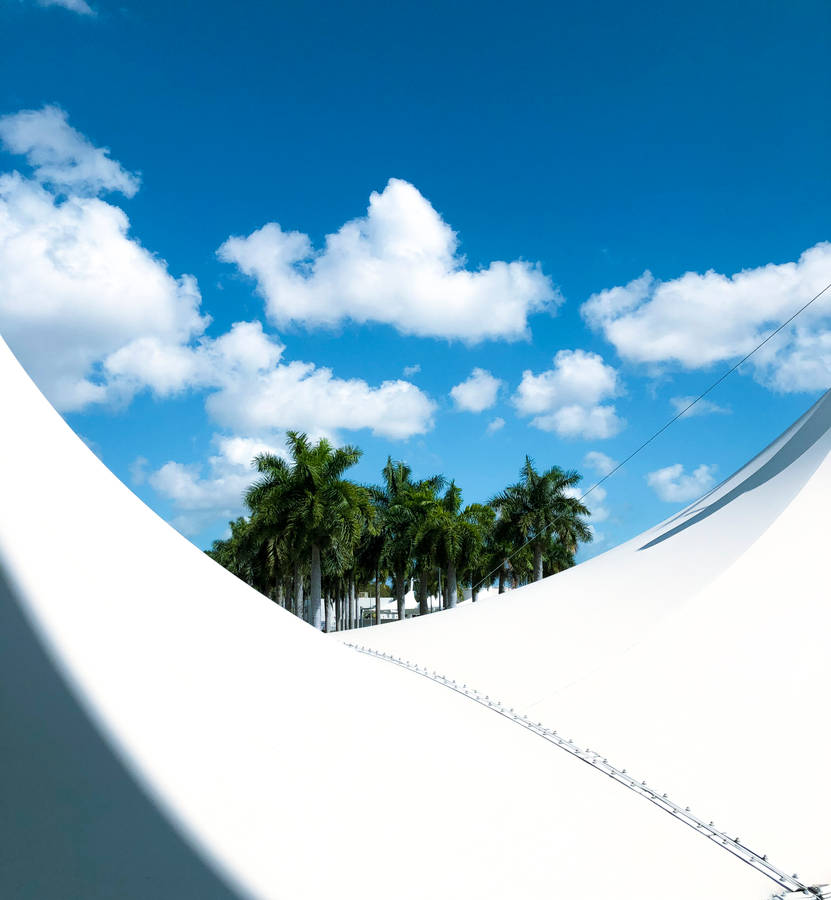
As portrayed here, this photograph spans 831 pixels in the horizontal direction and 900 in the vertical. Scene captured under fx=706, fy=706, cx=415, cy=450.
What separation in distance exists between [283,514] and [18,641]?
25.2 meters

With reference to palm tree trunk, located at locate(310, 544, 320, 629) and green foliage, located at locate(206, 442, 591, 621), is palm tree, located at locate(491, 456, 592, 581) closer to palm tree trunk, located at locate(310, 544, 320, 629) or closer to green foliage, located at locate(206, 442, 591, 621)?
green foliage, located at locate(206, 442, 591, 621)

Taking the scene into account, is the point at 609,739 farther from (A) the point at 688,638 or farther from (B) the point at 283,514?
(B) the point at 283,514

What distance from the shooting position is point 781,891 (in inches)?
185

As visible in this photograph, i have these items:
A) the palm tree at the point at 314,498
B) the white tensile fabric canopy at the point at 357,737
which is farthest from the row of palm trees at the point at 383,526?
the white tensile fabric canopy at the point at 357,737

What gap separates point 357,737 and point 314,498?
23232mm

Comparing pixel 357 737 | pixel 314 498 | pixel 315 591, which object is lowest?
pixel 357 737

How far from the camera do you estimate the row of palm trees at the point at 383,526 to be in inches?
1098

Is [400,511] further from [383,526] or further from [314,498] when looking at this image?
[314,498]

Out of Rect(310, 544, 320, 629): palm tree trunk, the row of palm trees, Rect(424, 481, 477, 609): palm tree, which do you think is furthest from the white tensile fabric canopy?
Rect(424, 481, 477, 609): palm tree

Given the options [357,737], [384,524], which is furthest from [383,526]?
[357,737]

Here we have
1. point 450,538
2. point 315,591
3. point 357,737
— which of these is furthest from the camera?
point 450,538

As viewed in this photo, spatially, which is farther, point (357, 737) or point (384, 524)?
point (384, 524)

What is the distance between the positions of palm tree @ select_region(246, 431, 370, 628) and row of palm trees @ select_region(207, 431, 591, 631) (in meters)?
0.04

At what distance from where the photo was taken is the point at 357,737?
4605 millimetres
